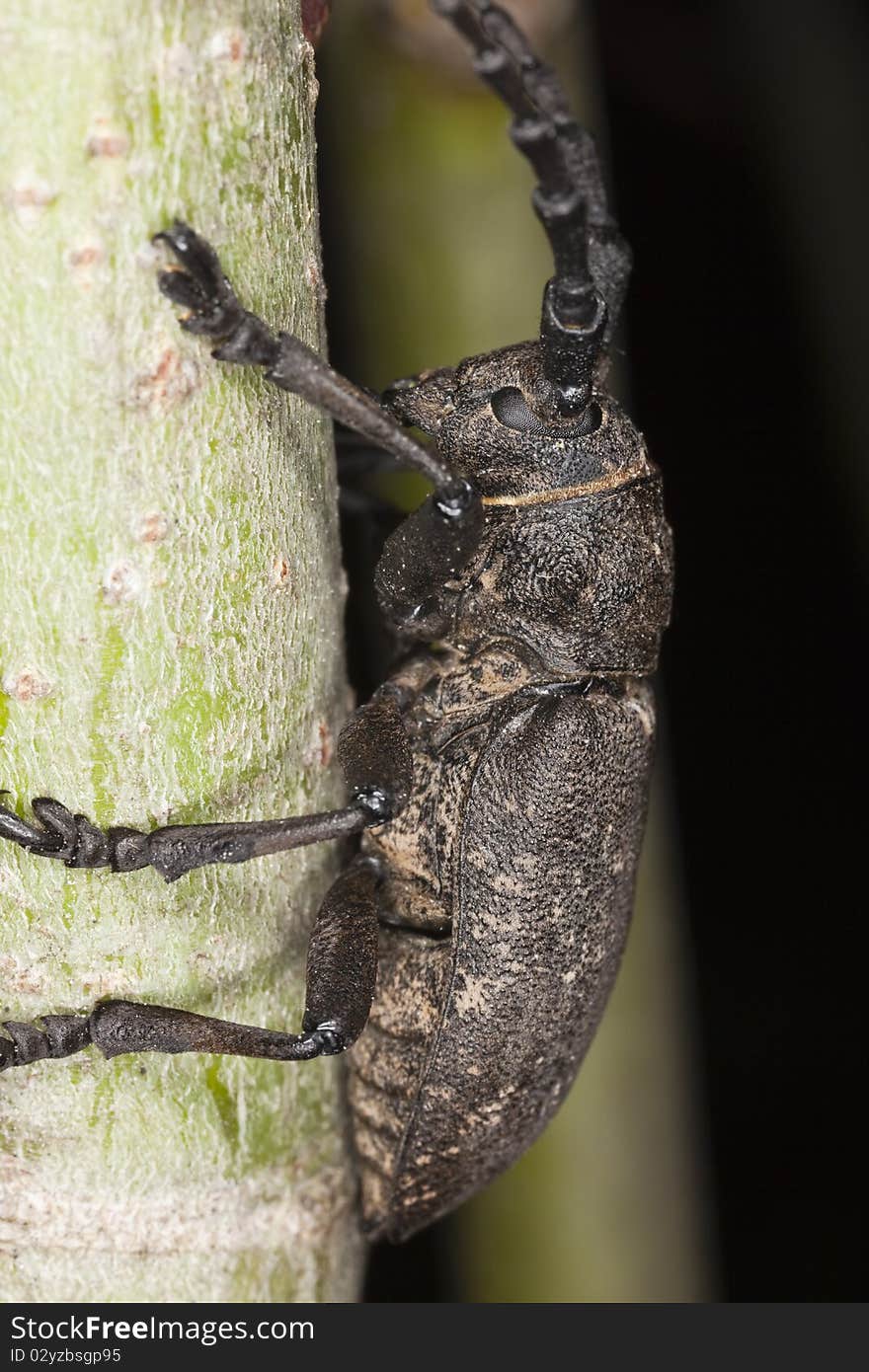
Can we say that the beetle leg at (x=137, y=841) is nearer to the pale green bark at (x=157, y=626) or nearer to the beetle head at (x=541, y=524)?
the pale green bark at (x=157, y=626)

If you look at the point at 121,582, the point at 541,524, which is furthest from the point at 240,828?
the point at 541,524

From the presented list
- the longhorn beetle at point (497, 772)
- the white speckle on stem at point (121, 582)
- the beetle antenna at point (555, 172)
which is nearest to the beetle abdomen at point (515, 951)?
the longhorn beetle at point (497, 772)

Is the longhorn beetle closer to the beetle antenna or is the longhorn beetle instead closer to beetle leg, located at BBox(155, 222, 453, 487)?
the beetle antenna

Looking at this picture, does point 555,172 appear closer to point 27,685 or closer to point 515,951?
point 27,685

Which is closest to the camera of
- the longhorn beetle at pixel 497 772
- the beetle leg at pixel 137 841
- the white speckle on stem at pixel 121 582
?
the white speckle on stem at pixel 121 582

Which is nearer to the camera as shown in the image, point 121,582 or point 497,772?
point 121,582
